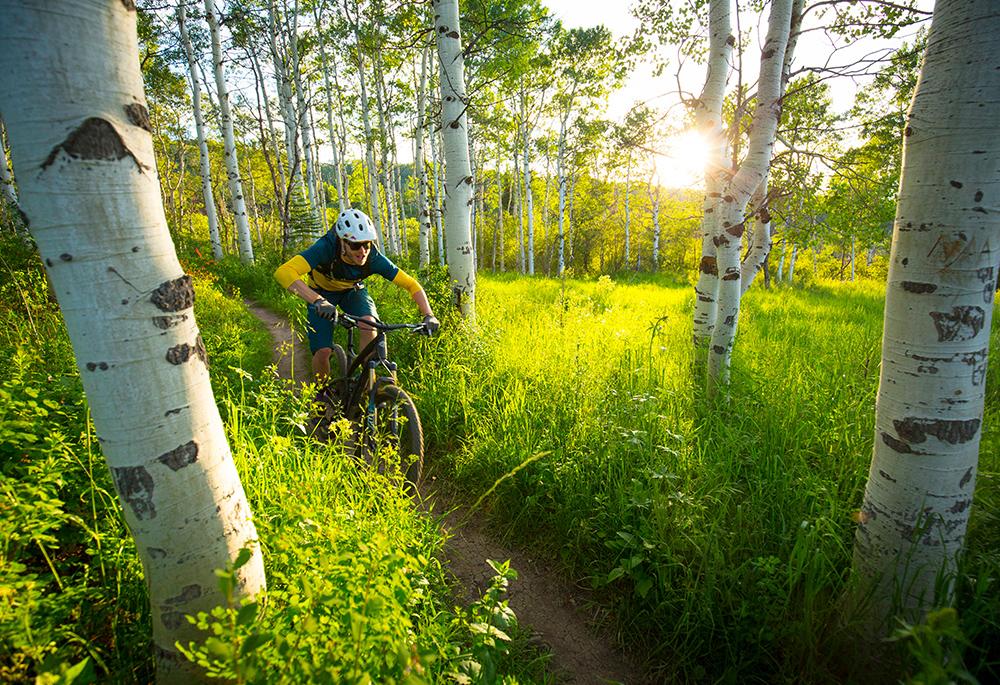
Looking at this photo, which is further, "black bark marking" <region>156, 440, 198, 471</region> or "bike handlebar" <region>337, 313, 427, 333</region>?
"bike handlebar" <region>337, 313, 427, 333</region>

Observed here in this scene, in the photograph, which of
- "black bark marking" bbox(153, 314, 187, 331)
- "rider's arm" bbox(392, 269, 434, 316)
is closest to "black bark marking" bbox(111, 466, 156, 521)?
"black bark marking" bbox(153, 314, 187, 331)

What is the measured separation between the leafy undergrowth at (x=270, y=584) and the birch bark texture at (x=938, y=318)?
5.73 feet

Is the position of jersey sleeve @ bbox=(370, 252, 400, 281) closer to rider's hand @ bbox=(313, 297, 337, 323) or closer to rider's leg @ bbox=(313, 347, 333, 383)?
rider's hand @ bbox=(313, 297, 337, 323)

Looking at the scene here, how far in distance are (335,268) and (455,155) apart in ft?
8.06

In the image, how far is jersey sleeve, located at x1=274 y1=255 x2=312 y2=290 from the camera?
3512 millimetres

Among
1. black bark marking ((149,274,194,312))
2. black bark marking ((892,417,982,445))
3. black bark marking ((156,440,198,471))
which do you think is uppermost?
black bark marking ((149,274,194,312))

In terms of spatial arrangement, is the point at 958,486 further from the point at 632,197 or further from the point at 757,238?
the point at 632,197

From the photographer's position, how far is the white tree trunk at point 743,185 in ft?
12.9

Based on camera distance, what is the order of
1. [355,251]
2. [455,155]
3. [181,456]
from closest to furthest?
1. [181,456]
2. [355,251]
3. [455,155]

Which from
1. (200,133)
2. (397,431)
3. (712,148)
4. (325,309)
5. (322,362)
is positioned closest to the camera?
(325,309)

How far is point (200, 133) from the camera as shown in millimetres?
13688

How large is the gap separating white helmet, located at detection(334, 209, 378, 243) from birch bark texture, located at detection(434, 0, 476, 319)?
1.93m

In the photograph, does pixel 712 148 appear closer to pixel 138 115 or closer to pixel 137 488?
pixel 138 115

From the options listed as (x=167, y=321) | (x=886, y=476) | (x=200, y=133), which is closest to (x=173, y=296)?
(x=167, y=321)
